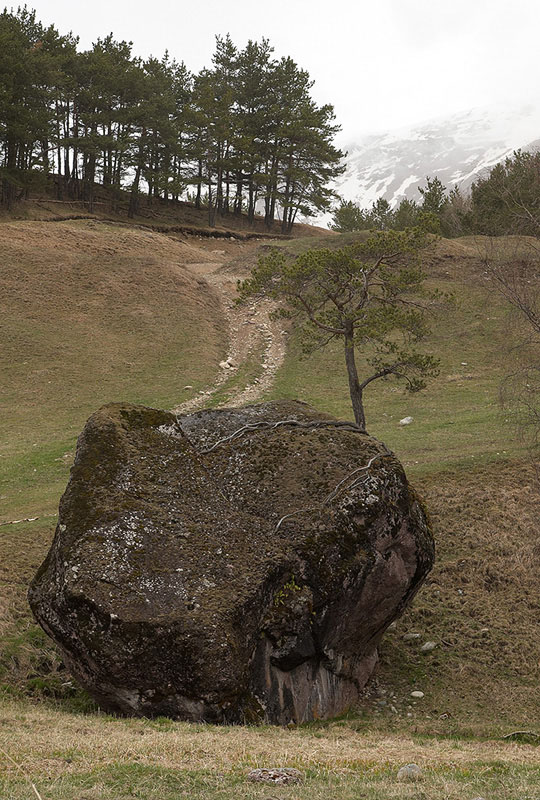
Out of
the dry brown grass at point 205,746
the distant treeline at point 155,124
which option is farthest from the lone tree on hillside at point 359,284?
the distant treeline at point 155,124

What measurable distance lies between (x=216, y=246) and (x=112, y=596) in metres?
51.8

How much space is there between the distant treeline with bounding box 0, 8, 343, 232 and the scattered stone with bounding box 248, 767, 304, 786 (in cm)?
5072

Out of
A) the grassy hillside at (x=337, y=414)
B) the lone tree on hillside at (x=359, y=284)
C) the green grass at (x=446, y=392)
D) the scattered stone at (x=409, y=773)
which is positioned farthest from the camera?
the green grass at (x=446, y=392)

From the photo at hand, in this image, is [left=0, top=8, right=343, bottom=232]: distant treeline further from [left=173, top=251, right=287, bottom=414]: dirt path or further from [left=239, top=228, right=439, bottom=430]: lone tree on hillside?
[left=239, top=228, right=439, bottom=430]: lone tree on hillside

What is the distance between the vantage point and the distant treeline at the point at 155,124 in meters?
50.6

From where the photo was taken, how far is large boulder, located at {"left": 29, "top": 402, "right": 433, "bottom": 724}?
8.66 m

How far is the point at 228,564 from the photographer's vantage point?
975cm

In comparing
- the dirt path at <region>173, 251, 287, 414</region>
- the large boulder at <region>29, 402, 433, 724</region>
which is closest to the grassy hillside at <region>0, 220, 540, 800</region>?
the large boulder at <region>29, 402, 433, 724</region>

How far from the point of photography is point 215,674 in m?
8.58

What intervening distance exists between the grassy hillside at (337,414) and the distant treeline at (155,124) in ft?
39.4

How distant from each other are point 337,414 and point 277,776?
2241 cm

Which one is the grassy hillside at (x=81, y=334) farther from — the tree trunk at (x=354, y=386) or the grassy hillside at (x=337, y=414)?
the tree trunk at (x=354, y=386)

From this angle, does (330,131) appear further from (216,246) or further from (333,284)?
(333,284)

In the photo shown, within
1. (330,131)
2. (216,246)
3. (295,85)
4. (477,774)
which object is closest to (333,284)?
(477,774)
